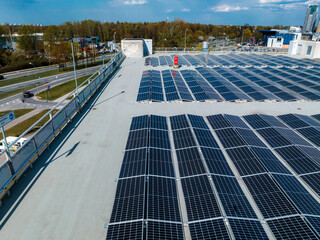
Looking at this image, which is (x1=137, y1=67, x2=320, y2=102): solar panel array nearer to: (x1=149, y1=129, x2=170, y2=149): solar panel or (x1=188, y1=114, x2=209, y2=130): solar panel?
(x1=188, y1=114, x2=209, y2=130): solar panel

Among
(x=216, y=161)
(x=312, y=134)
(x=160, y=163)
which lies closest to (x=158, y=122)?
(x=160, y=163)

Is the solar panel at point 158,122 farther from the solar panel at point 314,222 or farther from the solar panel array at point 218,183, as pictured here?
the solar panel at point 314,222

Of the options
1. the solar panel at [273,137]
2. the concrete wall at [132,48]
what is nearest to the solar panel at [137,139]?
the solar panel at [273,137]

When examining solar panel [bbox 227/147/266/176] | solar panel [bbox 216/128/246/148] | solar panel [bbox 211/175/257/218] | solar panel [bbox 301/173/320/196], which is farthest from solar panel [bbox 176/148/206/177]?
solar panel [bbox 301/173/320/196]

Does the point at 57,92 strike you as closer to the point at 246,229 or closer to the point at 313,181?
the point at 246,229

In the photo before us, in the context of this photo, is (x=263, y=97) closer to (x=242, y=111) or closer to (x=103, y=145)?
(x=242, y=111)
